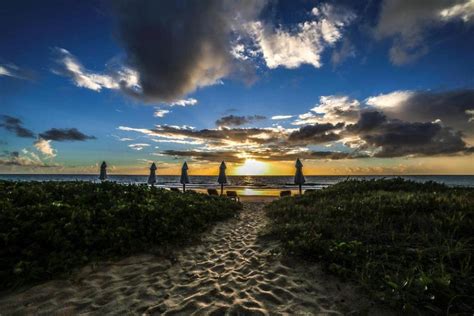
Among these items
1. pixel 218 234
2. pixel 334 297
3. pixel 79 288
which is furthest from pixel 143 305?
pixel 218 234

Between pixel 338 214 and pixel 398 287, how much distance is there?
4707mm

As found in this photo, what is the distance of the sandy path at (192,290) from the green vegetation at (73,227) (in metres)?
0.41

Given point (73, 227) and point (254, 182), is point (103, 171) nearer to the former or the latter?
point (73, 227)

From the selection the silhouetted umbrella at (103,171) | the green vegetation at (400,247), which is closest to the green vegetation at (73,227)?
the green vegetation at (400,247)

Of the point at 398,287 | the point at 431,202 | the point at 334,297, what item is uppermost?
the point at 431,202

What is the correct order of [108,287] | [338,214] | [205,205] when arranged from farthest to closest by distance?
[205,205] → [338,214] → [108,287]

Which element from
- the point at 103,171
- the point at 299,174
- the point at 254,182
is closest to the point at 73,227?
the point at 299,174

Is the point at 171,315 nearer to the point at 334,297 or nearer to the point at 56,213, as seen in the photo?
the point at 334,297

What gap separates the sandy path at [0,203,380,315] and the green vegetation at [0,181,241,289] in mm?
411

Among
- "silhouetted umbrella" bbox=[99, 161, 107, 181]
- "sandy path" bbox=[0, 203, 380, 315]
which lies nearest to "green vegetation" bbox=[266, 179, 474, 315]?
"sandy path" bbox=[0, 203, 380, 315]

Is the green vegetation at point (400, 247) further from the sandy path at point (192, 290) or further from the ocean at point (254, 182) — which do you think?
the ocean at point (254, 182)

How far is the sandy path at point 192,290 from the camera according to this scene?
345 cm

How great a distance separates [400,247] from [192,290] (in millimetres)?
4588

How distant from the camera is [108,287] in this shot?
13.3 feet
